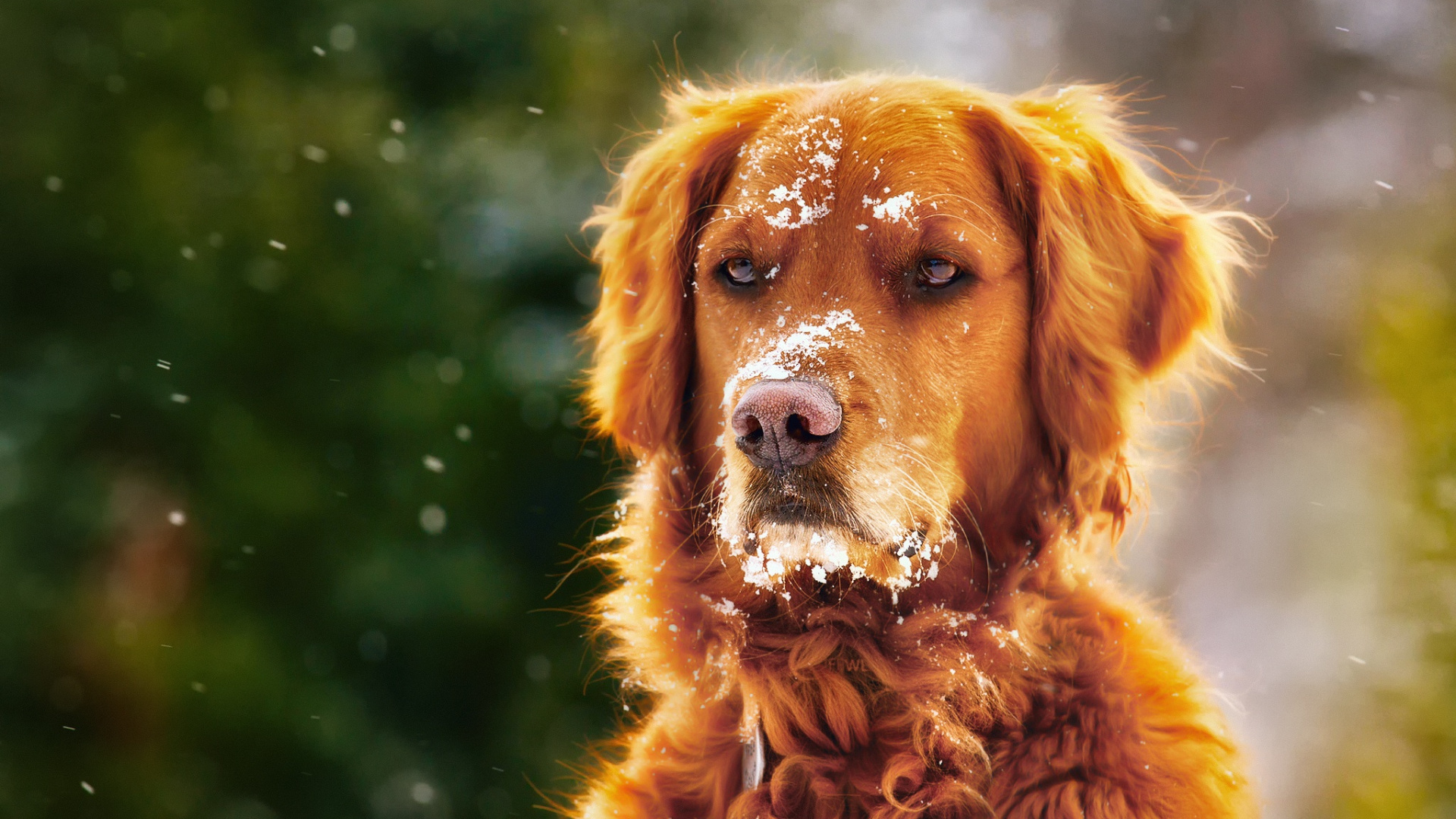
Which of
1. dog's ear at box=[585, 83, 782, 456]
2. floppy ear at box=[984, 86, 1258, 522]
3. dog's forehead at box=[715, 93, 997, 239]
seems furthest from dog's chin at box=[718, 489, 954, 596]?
dog's forehead at box=[715, 93, 997, 239]

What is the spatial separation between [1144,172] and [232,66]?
4.06 m

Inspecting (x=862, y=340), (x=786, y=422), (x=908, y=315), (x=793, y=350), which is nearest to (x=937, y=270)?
(x=908, y=315)

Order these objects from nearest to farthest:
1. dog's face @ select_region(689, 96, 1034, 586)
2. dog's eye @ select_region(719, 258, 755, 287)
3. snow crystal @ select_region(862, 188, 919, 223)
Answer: dog's face @ select_region(689, 96, 1034, 586) → snow crystal @ select_region(862, 188, 919, 223) → dog's eye @ select_region(719, 258, 755, 287)

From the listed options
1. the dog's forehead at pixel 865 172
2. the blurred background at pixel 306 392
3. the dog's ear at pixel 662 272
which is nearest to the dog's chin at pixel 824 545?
the dog's ear at pixel 662 272

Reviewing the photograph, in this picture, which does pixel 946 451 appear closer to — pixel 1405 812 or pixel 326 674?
pixel 326 674

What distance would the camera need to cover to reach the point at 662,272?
8.29ft

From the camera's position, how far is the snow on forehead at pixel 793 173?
7.21ft

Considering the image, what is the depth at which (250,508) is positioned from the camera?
15.3ft

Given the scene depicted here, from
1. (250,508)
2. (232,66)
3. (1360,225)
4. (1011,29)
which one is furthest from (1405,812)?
(232,66)

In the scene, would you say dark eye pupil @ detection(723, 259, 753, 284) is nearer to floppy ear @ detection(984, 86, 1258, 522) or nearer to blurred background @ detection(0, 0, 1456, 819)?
floppy ear @ detection(984, 86, 1258, 522)

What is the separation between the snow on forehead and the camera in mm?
2197

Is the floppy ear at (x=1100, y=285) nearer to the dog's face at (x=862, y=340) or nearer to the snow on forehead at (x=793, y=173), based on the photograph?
the dog's face at (x=862, y=340)

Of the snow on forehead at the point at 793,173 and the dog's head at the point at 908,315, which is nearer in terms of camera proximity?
the dog's head at the point at 908,315

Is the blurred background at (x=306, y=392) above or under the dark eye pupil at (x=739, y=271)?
under
